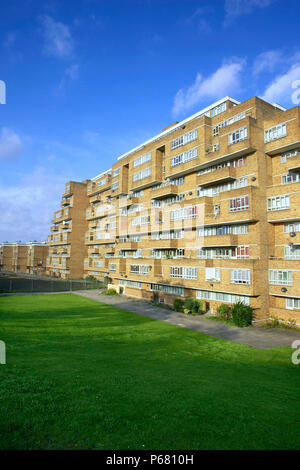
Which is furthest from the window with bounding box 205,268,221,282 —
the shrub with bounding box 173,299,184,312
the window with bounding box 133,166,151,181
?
the window with bounding box 133,166,151,181

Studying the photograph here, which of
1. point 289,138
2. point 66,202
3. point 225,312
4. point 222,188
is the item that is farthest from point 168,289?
point 66,202

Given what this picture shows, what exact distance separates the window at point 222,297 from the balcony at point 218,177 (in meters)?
11.2

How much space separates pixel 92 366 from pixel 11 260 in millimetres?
122505

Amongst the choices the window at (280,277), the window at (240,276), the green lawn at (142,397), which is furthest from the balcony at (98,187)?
the green lawn at (142,397)

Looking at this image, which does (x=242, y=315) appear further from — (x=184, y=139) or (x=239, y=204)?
(x=184, y=139)

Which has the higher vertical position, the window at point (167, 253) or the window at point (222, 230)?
the window at point (222, 230)

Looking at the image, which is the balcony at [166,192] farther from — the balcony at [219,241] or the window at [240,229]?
the window at [240,229]

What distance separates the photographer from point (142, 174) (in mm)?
41688

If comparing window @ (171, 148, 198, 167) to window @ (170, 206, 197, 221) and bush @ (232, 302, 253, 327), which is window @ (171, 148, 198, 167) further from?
bush @ (232, 302, 253, 327)

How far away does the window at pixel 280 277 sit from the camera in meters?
23.3

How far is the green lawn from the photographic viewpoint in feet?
19.3

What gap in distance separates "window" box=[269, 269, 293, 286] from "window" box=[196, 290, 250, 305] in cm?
271

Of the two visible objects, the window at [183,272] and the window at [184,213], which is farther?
the window at [184,213]
